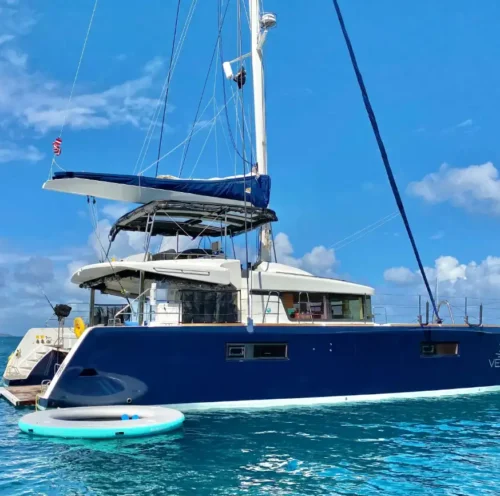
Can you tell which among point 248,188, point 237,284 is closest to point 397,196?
point 248,188

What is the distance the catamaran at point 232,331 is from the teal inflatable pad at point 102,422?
513 millimetres

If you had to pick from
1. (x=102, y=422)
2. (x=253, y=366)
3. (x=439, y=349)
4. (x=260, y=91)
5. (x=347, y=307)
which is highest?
(x=260, y=91)

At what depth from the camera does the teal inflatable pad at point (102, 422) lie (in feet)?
33.1

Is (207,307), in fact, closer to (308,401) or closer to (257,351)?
(257,351)

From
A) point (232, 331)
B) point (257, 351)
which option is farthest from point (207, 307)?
point (257, 351)

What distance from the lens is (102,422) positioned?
10516 millimetres

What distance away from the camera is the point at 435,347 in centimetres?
1541

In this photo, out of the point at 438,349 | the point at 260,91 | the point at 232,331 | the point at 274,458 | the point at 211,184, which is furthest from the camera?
the point at 260,91

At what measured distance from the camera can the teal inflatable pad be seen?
33.1 feet

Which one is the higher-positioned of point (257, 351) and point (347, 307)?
point (347, 307)

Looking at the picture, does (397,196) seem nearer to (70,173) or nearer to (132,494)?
(70,173)

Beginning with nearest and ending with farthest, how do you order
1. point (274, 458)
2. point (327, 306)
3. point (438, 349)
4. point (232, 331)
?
point (274, 458) < point (232, 331) < point (327, 306) < point (438, 349)

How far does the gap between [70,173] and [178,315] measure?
423cm

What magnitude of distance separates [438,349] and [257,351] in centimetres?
540
